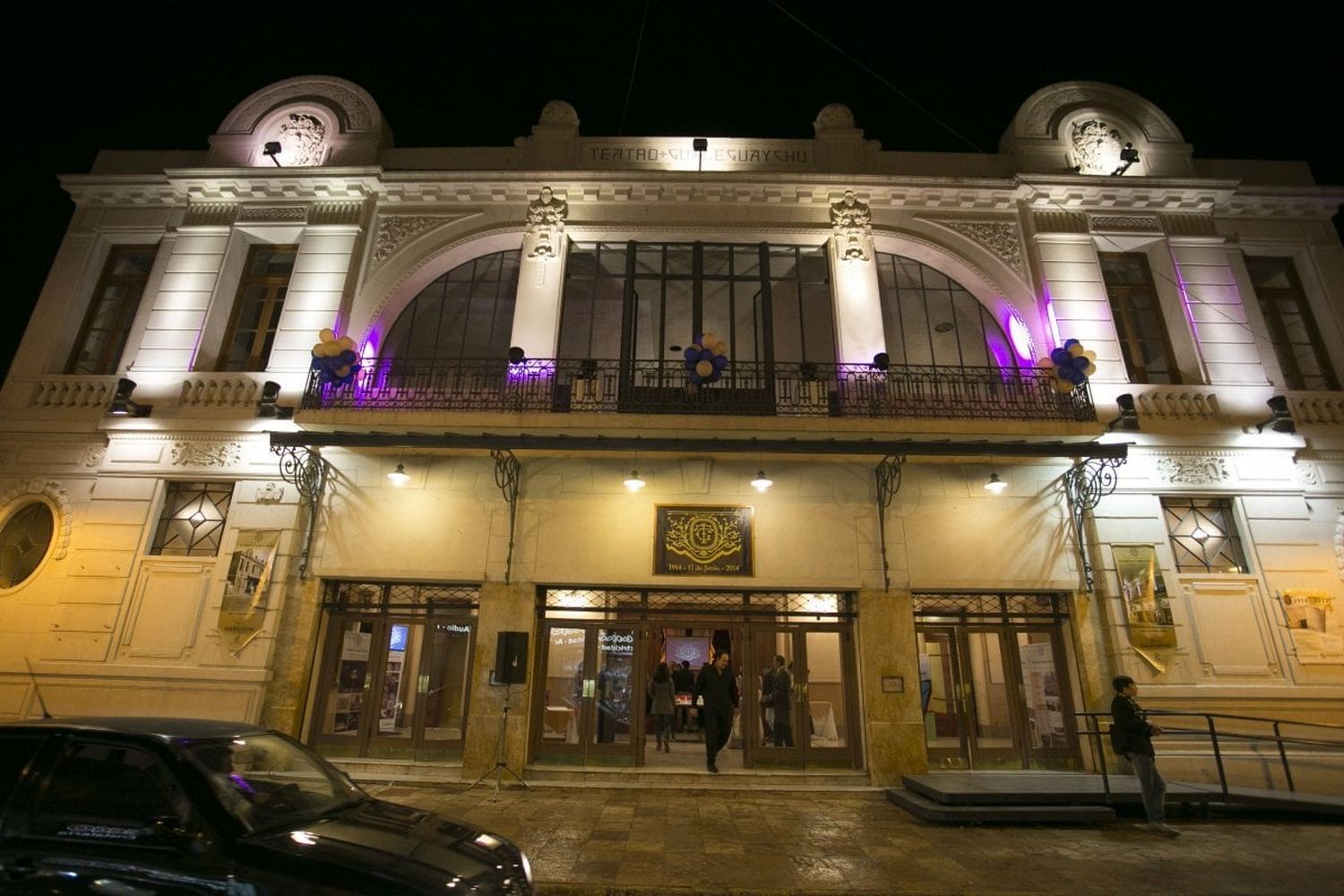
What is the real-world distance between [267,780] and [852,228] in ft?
41.7

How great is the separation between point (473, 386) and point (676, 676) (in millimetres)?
6448

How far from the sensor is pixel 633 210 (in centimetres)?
1316

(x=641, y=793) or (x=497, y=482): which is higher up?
(x=497, y=482)

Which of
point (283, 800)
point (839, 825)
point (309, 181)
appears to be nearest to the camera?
point (283, 800)

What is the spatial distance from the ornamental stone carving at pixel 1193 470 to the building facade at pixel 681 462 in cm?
6

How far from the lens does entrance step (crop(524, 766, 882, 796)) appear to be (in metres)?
9.73

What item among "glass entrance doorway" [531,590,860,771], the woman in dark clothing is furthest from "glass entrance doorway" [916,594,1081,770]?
the woman in dark clothing

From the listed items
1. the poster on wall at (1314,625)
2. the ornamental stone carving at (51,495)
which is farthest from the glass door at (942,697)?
the ornamental stone carving at (51,495)

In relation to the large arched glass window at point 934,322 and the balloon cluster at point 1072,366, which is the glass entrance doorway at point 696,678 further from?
the large arched glass window at point 934,322

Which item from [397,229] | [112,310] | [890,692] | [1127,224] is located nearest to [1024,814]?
[890,692]

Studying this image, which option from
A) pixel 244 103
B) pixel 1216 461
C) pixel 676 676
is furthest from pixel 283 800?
pixel 244 103

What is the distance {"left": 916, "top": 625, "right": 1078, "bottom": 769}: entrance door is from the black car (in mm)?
9078

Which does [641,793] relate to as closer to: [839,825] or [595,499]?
[839,825]

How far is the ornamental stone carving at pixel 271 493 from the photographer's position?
10.9 m
